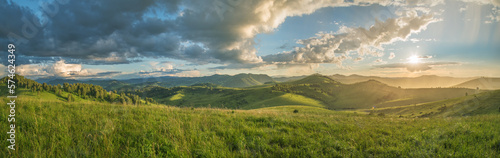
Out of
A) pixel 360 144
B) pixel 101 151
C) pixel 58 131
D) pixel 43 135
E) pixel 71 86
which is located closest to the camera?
pixel 101 151

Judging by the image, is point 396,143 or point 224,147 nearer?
point 224,147

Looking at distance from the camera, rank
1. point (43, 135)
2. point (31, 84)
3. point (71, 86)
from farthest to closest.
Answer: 1. point (71, 86)
2. point (31, 84)
3. point (43, 135)

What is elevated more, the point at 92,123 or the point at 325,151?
the point at 92,123

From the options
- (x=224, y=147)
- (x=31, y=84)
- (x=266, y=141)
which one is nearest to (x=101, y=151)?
(x=224, y=147)

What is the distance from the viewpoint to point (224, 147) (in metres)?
5.61

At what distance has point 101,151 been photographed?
15.4ft

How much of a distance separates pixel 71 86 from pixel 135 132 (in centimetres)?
22165

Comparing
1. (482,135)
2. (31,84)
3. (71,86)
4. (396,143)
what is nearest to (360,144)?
(396,143)

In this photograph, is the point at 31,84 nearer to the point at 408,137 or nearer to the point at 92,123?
the point at 92,123

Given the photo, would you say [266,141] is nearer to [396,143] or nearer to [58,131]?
[396,143]

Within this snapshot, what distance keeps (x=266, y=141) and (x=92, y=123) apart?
6.74 meters

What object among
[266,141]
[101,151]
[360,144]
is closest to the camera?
[101,151]

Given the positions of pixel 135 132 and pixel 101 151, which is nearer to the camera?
pixel 101 151

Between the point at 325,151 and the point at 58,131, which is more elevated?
the point at 58,131
